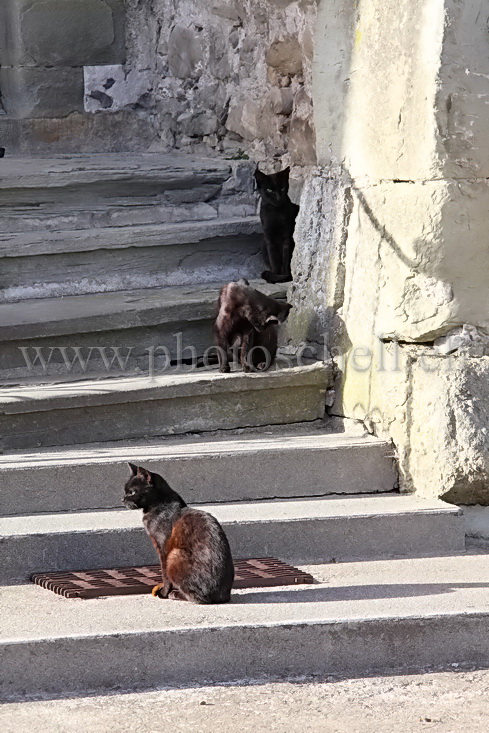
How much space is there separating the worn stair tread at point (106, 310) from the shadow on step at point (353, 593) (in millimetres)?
1832

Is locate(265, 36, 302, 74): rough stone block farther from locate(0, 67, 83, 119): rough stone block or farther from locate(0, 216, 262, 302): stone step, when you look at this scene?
locate(0, 67, 83, 119): rough stone block

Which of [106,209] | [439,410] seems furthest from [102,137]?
[439,410]

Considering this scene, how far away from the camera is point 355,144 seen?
5016 millimetres

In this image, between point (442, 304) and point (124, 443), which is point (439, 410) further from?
point (124, 443)

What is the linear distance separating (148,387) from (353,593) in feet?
4.72

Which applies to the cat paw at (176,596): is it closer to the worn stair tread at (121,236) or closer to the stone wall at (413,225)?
the stone wall at (413,225)

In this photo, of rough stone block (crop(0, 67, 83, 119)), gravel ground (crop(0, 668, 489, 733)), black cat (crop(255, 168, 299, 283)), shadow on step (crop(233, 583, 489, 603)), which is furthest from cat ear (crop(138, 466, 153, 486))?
rough stone block (crop(0, 67, 83, 119))

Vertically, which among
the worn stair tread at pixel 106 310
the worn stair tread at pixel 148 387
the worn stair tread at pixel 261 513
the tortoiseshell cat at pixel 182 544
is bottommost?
the worn stair tread at pixel 261 513

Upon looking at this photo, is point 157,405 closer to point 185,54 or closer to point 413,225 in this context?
point 413,225

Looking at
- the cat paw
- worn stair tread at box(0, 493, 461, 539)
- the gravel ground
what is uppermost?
worn stair tread at box(0, 493, 461, 539)

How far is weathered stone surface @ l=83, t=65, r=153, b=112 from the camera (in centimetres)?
737

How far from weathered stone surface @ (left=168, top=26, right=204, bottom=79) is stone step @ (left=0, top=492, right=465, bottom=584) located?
3436 mm

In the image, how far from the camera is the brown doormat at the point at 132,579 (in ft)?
12.5

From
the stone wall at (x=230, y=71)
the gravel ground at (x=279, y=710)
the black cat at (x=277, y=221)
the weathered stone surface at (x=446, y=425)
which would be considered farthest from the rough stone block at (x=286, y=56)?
the gravel ground at (x=279, y=710)
